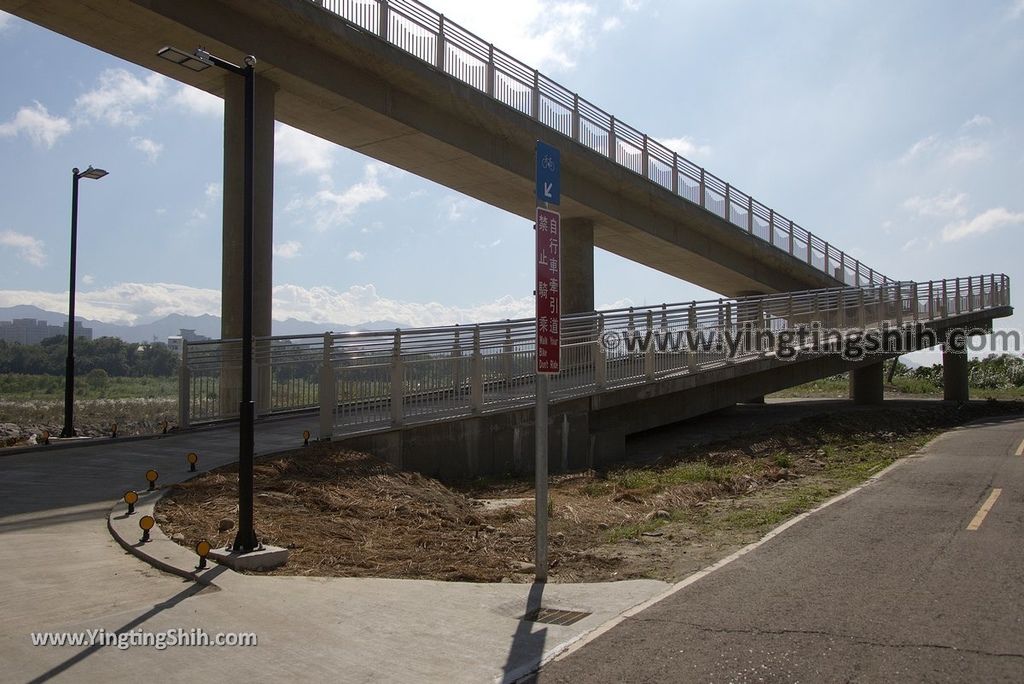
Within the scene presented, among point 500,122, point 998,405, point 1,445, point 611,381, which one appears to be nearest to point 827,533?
point 611,381

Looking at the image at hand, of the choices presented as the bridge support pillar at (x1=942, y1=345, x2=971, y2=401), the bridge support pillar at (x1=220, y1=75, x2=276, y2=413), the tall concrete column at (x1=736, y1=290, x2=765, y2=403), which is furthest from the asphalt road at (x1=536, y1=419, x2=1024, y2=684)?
the bridge support pillar at (x1=942, y1=345, x2=971, y2=401)

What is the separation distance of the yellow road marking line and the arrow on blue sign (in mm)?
5925

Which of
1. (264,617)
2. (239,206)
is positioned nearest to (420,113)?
(239,206)

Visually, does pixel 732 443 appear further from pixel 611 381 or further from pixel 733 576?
pixel 733 576

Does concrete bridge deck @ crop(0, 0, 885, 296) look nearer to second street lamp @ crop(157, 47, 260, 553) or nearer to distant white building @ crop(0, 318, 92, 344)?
second street lamp @ crop(157, 47, 260, 553)

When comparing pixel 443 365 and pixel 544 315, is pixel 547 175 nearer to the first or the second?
pixel 544 315

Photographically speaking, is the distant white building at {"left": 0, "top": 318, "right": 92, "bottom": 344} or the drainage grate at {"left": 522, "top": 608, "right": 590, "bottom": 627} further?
the distant white building at {"left": 0, "top": 318, "right": 92, "bottom": 344}

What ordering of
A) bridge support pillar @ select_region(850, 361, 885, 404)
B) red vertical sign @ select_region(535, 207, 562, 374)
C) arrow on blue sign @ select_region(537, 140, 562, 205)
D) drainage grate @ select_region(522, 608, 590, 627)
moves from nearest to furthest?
drainage grate @ select_region(522, 608, 590, 627), red vertical sign @ select_region(535, 207, 562, 374), arrow on blue sign @ select_region(537, 140, 562, 205), bridge support pillar @ select_region(850, 361, 885, 404)

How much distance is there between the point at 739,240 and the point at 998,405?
10910mm

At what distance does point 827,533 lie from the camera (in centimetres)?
912

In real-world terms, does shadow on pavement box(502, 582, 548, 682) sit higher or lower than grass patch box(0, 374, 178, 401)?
lower

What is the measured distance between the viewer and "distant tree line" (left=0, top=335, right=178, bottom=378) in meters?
52.0

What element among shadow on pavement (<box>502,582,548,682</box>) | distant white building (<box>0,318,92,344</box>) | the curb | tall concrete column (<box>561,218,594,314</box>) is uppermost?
tall concrete column (<box>561,218,594,314</box>)

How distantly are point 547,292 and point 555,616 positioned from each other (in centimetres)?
293
